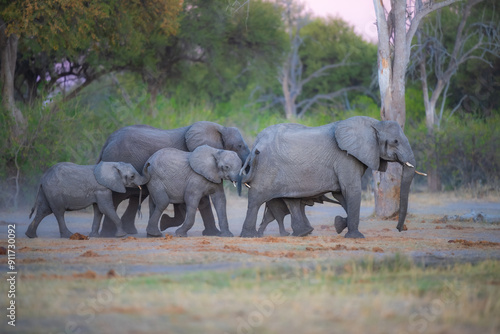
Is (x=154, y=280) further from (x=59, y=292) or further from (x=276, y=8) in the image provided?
(x=276, y=8)

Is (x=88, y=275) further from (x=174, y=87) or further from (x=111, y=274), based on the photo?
(x=174, y=87)

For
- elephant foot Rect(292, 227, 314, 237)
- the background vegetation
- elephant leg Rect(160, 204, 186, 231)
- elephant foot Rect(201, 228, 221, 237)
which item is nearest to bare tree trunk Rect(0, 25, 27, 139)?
the background vegetation

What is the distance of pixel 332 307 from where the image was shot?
18.1 feet

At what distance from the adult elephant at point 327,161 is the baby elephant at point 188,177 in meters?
0.48

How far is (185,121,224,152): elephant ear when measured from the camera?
12.6m

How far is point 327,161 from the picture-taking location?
11.3 meters

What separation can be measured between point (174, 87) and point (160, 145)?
1641 centimetres

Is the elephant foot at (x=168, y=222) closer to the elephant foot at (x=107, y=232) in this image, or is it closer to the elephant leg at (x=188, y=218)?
the elephant foot at (x=107, y=232)

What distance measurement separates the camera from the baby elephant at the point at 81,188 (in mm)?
11492

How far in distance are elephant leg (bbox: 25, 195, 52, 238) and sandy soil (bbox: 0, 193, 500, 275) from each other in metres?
0.18

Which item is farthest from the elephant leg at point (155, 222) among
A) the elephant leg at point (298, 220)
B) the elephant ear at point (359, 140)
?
the elephant ear at point (359, 140)

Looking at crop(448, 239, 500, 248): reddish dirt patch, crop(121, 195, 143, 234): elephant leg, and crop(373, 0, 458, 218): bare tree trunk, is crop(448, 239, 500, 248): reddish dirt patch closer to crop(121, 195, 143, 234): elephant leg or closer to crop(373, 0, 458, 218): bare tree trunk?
crop(373, 0, 458, 218): bare tree trunk

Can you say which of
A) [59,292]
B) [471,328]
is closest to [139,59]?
[59,292]

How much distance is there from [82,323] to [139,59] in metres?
20.8
